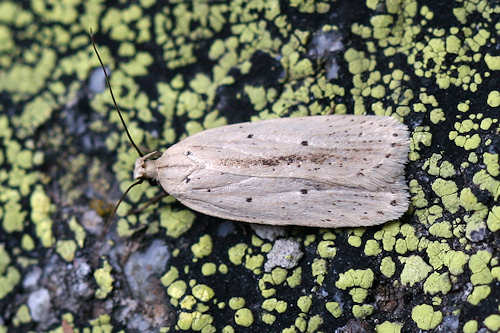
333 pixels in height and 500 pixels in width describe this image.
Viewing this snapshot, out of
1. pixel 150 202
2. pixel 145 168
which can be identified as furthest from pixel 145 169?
pixel 150 202

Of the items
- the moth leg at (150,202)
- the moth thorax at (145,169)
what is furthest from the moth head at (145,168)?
the moth leg at (150,202)

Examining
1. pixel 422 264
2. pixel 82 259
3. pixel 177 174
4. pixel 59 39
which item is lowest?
pixel 82 259

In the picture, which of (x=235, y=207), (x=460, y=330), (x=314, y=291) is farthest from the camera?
(x=235, y=207)

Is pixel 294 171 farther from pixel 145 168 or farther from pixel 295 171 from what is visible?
pixel 145 168

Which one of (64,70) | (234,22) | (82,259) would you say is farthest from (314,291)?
(64,70)

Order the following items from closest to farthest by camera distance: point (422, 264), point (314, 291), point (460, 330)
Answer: point (460, 330)
point (422, 264)
point (314, 291)

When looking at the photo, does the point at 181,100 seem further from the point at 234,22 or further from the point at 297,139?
the point at 297,139

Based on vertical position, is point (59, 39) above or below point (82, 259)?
above
